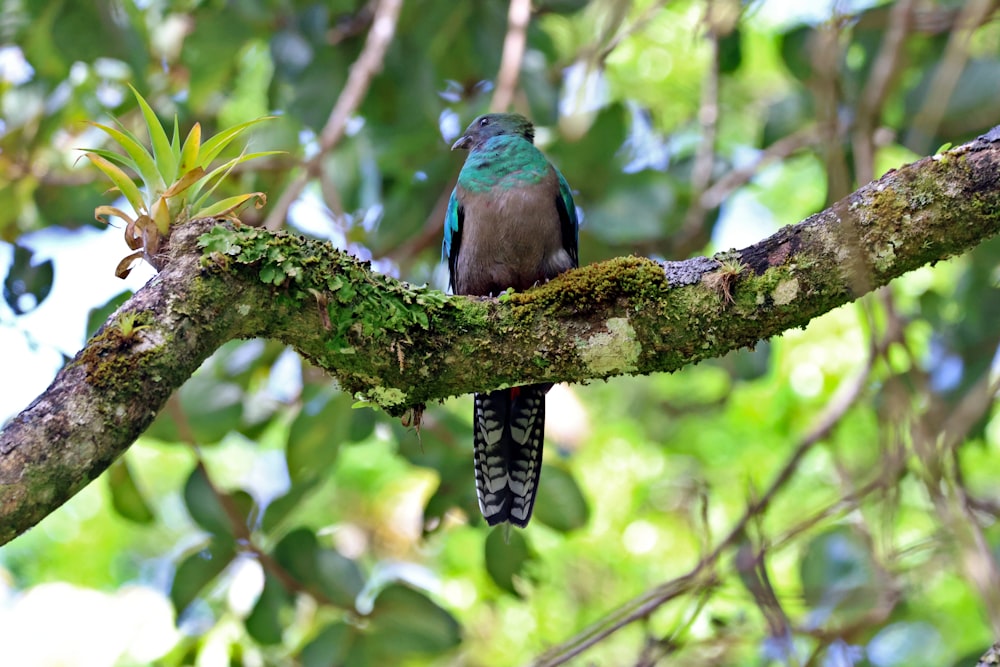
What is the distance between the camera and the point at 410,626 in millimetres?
5121

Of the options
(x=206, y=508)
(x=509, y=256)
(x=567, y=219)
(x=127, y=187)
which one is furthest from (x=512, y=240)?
(x=206, y=508)

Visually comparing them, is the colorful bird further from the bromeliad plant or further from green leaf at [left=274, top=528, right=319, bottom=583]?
the bromeliad plant

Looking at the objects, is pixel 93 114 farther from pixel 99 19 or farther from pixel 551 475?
pixel 551 475

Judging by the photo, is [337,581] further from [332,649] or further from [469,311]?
[469,311]

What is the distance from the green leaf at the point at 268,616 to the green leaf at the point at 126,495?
0.79m

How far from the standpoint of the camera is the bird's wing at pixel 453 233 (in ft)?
16.2

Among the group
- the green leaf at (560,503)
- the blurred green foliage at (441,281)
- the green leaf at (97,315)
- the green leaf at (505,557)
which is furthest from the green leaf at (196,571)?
the green leaf at (560,503)

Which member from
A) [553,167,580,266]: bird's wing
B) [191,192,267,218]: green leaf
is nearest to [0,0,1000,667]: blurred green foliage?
[553,167,580,266]: bird's wing

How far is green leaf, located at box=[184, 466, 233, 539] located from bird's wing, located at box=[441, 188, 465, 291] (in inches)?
66.5

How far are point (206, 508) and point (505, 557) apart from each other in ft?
5.40

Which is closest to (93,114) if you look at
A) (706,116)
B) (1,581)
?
(706,116)

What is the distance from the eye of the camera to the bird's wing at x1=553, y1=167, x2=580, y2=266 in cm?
485

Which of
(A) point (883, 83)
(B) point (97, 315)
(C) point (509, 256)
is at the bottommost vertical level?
(B) point (97, 315)

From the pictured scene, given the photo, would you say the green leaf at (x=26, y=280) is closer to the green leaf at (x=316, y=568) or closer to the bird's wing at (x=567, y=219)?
the green leaf at (x=316, y=568)
